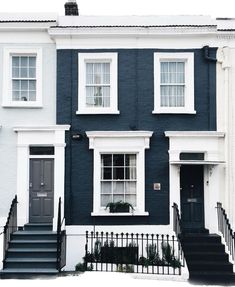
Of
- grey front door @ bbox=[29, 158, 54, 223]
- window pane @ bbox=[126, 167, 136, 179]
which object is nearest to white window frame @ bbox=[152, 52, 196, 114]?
window pane @ bbox=[126, 167, 136, 179]

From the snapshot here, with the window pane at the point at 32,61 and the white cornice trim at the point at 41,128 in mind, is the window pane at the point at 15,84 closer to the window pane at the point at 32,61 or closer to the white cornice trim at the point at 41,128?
the window pane at the point at 32,61

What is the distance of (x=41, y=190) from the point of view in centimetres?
1633

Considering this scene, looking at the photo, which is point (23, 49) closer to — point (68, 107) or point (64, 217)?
point (68, 107)

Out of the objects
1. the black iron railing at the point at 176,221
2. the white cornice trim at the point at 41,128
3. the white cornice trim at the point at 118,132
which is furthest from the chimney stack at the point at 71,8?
the black iron railing at the point at 176,221

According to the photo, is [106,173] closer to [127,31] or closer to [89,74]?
[89,74]

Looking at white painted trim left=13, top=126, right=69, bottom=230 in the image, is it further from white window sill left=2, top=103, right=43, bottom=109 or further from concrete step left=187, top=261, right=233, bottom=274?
concrete step left=187, top=261, right=233, bottom=274

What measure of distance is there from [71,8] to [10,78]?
3683 millimetres

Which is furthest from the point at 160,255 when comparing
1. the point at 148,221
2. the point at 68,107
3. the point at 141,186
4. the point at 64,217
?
the point at 68,107

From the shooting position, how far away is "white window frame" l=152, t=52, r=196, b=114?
16.4 m

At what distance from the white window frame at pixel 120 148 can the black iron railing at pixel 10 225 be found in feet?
8.14

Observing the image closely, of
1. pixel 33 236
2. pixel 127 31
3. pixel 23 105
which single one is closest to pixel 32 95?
pixel 23 105

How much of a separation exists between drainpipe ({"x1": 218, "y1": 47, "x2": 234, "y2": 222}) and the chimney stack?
543cm

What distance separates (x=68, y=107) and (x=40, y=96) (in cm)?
100

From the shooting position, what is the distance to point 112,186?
16375 millimetres
